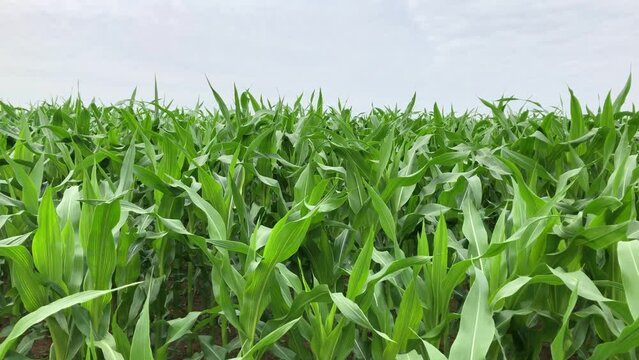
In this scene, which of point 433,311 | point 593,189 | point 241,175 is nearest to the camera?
point 433,311

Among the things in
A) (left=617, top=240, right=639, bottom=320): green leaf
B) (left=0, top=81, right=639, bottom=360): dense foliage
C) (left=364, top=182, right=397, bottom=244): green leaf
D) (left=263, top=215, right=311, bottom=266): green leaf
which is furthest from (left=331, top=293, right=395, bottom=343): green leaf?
(left=617, top=240, right=639, bottom=320): green leaf

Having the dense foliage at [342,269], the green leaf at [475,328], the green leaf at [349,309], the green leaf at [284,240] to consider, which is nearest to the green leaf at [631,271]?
the dense foliage at [342,269]

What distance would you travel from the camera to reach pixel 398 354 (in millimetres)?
1116

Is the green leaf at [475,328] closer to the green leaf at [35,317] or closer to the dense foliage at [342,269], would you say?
the dense foliage at [342,269]

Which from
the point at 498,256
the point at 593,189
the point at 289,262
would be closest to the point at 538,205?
the point at 498,256

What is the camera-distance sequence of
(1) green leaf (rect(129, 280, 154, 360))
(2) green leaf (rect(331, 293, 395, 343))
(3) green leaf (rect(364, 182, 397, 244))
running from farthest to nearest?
(3) green leaf (rect(364, 182, 397, 244))
(2) green leaf (rect(331, 293, 395, 343))
(1) green leaf (rect(129, 280, 154, 360))

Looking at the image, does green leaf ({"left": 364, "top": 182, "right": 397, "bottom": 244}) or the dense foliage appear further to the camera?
green leaf ({"left": 364, "top": 182, "right": 397, "bottom": 244})

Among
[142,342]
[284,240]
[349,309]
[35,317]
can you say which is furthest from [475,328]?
[35,317]

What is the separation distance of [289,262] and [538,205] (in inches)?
26.9

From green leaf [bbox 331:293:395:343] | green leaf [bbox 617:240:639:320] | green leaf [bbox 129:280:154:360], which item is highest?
green leaf [bbox 617:240:639:320]

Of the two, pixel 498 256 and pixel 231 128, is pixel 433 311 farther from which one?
pixel 231 128

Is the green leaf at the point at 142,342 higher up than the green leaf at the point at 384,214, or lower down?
lower down

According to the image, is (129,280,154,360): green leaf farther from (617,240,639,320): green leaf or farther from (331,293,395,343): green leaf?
(617,240,639,320): green leaf

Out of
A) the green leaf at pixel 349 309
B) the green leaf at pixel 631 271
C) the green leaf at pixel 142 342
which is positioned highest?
the green leaf at pixel 631 271
